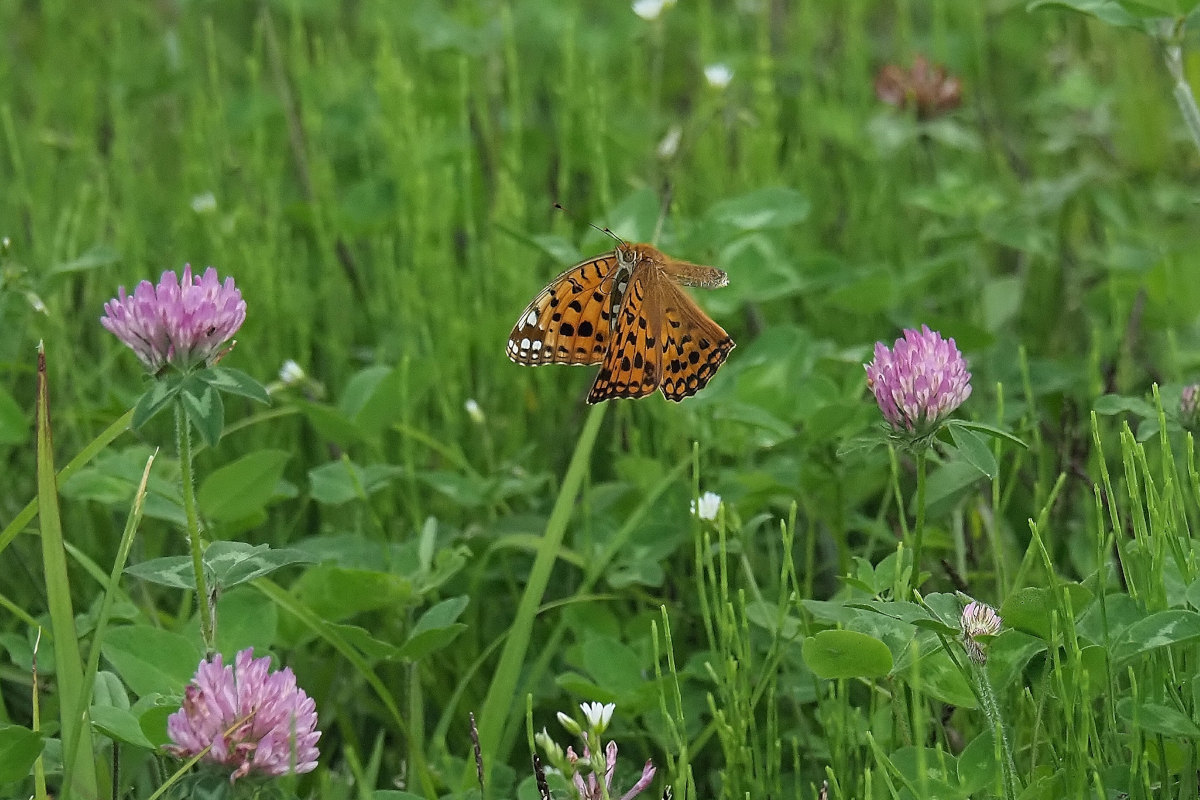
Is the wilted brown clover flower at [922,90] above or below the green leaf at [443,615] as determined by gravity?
above

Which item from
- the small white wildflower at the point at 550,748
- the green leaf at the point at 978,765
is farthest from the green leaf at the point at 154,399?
the green leaf at the point at 978,765

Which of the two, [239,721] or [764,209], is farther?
[764,209]

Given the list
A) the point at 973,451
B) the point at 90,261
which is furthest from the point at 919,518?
the point at 90,261

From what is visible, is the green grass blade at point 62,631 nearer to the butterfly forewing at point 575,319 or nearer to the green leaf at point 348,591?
the green leaf at point 348,591

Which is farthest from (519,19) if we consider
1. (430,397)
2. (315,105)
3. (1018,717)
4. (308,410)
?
(1018,717)

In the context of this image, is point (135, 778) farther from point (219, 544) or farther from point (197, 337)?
point (197, 337)

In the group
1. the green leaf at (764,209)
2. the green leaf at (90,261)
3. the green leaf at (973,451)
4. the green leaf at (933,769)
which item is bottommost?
the green leaf at (933,769)

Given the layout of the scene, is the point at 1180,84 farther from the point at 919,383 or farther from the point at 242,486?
the point at 242,486
